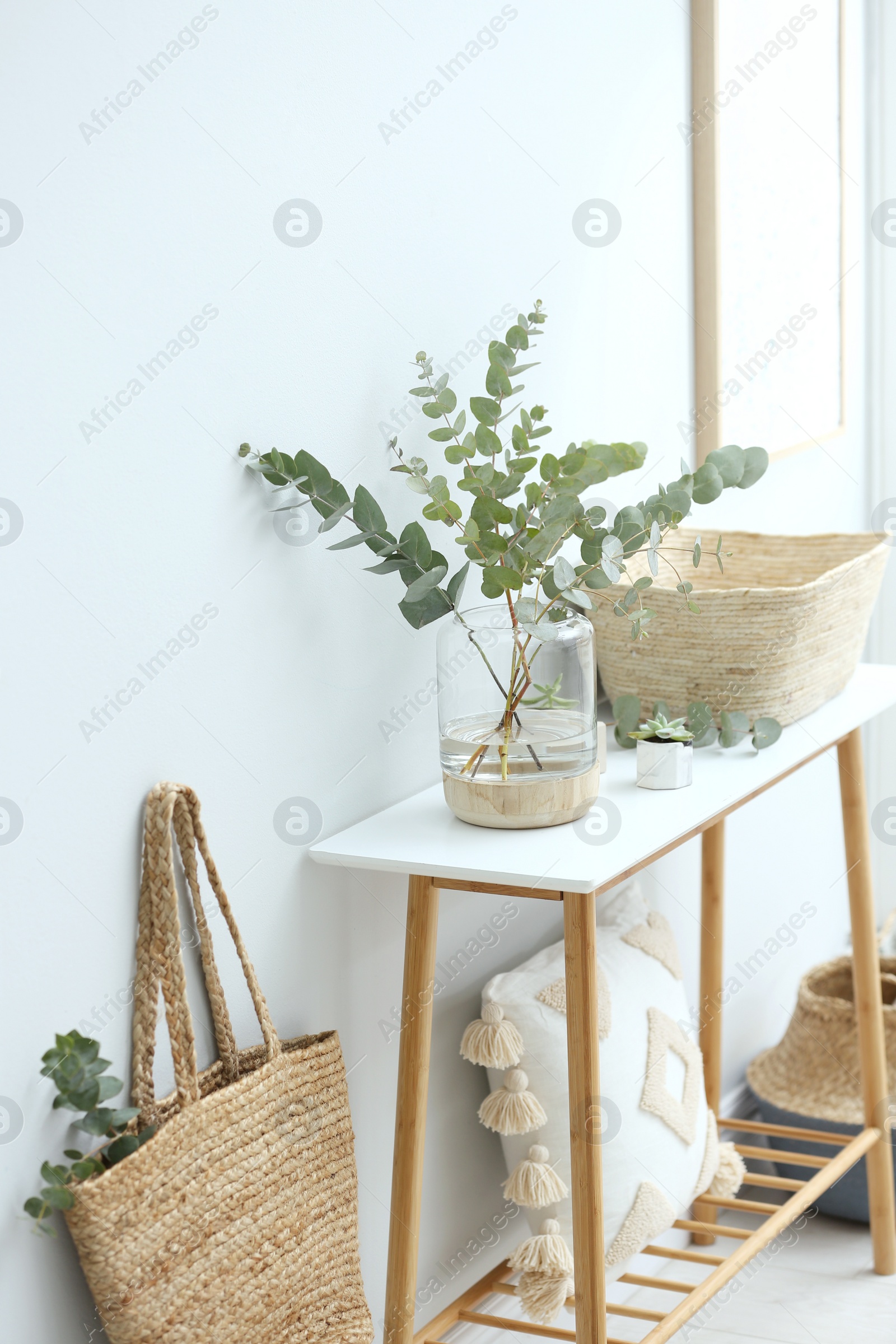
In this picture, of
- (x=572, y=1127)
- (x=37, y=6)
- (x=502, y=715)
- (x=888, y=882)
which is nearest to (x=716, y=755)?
(x=502, y=715)

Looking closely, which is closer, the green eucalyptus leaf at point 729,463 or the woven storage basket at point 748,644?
the green eucalyptus leaf at point 729,463

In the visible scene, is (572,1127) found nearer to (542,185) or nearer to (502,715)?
(502,715)

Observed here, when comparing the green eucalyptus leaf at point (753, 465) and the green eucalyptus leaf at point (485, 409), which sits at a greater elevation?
the green eucalyptus leaf at point (485, 409)

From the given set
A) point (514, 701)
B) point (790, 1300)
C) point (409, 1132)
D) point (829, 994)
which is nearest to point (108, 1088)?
point (409, 1132)

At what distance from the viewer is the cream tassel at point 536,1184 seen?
145 centimetres

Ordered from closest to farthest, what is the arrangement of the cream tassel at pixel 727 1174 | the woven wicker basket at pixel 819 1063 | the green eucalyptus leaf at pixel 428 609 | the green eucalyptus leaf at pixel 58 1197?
1. the green eucalyptus leaf at pixel 58 1197
2. the green eucalyptus leaf at pixel 428 609
3. the cream tassel at pixel 727 1174
4. the woven wicker basket at pixel 819 1063

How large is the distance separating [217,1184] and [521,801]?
43cm

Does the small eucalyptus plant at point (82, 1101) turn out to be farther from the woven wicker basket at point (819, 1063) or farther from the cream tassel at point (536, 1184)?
the woven wicker basket at point (819, 1063)

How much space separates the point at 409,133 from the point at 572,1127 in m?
0.99

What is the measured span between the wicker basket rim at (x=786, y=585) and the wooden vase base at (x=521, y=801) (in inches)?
8.5

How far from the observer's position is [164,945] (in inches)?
43.8

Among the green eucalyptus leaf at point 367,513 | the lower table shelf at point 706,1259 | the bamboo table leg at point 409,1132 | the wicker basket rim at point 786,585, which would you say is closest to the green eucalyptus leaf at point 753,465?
the wicker basket rim at point 786,585

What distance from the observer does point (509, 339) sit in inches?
52.1

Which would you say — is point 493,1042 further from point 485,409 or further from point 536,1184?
point 485,409
